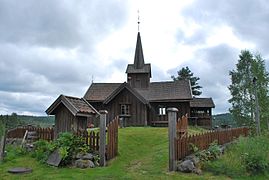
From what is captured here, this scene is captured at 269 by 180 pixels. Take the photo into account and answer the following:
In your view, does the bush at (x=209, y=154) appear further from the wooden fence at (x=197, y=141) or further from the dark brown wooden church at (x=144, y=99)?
the dark brown wooden church at (x=144, y=99)

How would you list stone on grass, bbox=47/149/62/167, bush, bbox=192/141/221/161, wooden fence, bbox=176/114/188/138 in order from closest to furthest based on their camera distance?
bush, bbox=192/141/221/161 < stone on grass, bbox=47/149/62/167 < wooden fence, bbox=176/114/188/138

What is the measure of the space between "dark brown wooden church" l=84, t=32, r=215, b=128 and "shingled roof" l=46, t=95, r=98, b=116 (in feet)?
46.1

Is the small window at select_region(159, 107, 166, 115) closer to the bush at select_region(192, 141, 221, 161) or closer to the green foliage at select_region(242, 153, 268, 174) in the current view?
the bush at select_region(192, 141, 221, 161)

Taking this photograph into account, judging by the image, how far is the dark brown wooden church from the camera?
29.0 meters

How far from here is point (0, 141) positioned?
43.1ft

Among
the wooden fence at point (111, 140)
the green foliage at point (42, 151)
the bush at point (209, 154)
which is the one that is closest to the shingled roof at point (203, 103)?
the wooden fence at point (111, 140)

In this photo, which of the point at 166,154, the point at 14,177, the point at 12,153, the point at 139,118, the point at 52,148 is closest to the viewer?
the point at 14,177

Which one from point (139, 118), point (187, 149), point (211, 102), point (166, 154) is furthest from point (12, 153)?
point (211, 102)

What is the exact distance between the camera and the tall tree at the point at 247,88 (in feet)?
105

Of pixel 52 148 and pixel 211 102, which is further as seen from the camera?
pixel 211 102

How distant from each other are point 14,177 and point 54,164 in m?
1.77

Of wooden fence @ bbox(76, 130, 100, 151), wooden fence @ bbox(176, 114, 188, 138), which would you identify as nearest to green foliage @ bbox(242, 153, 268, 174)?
wooden fence @ bbox(176, 114, 188, 138)

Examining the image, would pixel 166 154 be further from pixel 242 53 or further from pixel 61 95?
pixel 242 53

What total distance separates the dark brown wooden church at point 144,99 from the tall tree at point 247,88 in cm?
359
